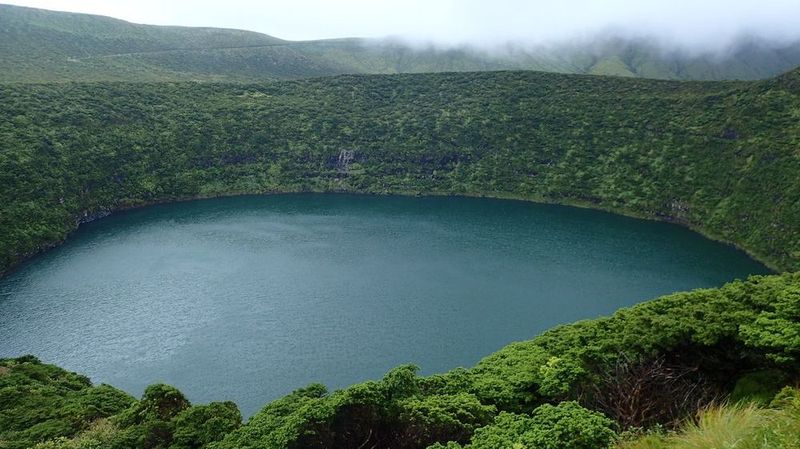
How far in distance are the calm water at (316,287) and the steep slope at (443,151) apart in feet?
30.2

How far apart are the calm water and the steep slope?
9205mm

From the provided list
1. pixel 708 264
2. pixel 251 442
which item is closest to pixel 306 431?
pixel 251 442

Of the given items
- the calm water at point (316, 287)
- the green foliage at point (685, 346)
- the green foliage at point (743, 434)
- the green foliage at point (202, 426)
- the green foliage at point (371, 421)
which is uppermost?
the green foliage at point (743, 434)

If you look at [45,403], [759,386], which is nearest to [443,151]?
[45,403]

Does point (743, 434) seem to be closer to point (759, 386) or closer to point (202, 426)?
point (759, 386)

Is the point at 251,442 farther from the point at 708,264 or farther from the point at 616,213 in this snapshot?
the point at 616,213

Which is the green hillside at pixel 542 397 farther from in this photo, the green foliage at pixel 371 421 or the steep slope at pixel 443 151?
the steep slope at pixel 443 151

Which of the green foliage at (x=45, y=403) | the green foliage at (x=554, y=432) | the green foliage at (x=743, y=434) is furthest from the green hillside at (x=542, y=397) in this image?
the green foliage at (x=743, y=434)

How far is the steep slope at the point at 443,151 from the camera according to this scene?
12312 centimetres

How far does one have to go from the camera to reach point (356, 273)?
10006cm

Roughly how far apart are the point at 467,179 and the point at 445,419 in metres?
146

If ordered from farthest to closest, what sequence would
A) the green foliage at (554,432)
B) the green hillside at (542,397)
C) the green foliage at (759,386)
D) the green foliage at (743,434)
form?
the green foliage at (759,386) → the green hillside at (542,397) → the green foliage at (554,432) → the green foliage at (743,434)

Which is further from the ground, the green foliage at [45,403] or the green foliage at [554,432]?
the green foliage at [554,432]

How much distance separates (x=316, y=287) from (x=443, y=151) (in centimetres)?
9836
